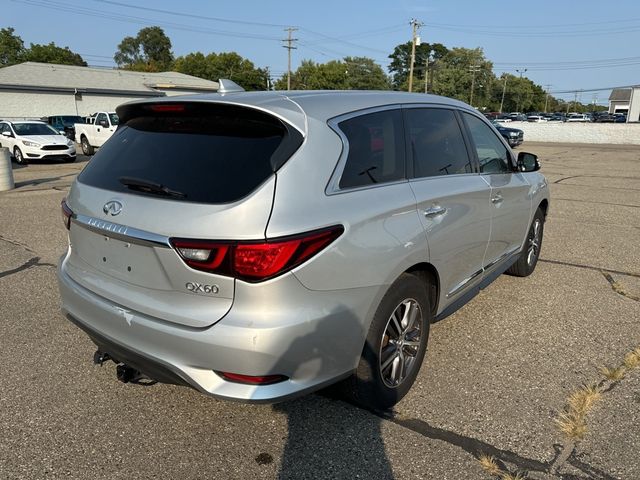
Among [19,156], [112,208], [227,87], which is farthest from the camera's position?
[19,156]

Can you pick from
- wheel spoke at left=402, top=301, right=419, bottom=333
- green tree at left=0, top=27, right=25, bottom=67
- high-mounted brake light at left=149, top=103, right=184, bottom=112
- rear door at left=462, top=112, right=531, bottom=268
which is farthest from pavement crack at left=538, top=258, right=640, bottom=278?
green tree at left=0, top=27, right=25, bottom=67

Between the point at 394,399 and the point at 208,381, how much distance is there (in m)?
1.18

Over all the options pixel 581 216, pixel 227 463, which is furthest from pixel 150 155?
pixel 581 216

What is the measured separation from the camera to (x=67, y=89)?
39094mm

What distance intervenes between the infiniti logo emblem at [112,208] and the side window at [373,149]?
1108 mm

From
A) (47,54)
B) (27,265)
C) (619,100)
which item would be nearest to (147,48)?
(47,54)

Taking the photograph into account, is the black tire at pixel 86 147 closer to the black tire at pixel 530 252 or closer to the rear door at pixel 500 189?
the black tire at pixel 530 252

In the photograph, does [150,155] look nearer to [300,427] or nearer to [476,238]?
[300,427]

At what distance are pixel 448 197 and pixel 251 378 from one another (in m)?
1.74

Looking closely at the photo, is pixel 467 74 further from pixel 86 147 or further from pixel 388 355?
pixel 388 355

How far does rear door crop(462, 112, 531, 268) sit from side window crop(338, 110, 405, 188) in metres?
1.14

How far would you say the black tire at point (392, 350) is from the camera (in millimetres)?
2684

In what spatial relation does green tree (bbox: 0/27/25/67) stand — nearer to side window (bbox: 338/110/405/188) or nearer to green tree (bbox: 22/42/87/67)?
green tree (bbox: 22/42/87/67)

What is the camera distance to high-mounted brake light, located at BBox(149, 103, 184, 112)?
2.68 m
